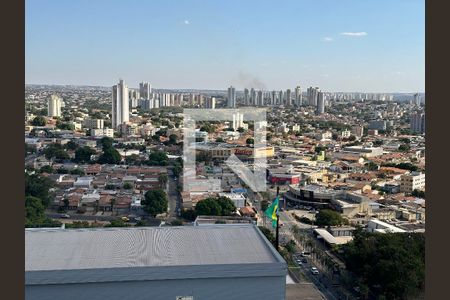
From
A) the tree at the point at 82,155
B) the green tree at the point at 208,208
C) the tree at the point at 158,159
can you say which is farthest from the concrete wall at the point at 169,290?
the tree at the point at 82,155

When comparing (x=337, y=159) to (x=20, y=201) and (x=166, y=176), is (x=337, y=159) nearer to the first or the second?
(x=166, y=176)

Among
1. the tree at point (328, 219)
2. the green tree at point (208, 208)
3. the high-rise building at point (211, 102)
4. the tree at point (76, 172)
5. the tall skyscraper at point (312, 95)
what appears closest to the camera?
the green tree at point (208, 208)

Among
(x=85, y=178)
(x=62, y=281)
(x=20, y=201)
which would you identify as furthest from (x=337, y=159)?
(x=20, y=201)

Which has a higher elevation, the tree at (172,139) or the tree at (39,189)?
the tree at (172,139)

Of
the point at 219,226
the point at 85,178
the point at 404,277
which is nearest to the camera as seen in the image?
the point at 219,226

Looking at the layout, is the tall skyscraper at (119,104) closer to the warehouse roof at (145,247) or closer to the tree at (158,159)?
the tree at (158,159)

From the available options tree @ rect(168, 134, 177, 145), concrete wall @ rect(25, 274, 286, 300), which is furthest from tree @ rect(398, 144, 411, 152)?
concrete wall @ rect(25, 274, 286, 300)
